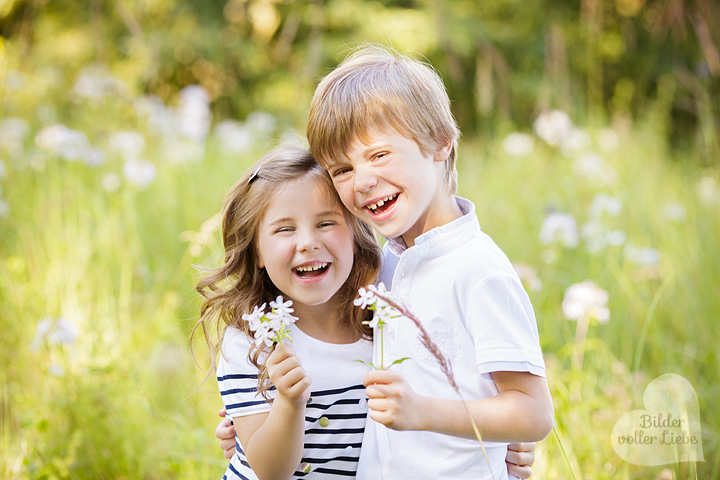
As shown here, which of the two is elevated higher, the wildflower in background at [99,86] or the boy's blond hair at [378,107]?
the wildflower in background at [99,86]

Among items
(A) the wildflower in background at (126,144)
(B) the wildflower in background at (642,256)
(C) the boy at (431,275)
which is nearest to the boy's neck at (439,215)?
(C) the boy at (431,275)

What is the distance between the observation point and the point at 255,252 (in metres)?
1.85

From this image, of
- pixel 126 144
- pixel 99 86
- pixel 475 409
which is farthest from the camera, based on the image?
pixel 99 86

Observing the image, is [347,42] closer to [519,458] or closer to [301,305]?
[301,305]

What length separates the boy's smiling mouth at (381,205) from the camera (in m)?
1.57

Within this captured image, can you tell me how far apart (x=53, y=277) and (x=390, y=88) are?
2.26m

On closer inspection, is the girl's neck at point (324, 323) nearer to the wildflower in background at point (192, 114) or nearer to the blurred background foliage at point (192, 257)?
the blurred background foliage at point (192, 257)

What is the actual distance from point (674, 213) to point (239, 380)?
122 inches

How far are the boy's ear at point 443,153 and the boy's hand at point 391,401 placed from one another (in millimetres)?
637

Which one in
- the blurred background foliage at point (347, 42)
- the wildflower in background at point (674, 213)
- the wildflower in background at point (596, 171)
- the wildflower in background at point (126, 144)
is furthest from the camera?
the blurred background foliage at point (347, 42)

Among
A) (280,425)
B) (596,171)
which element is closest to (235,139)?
(596,171)

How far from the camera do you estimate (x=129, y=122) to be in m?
5.44

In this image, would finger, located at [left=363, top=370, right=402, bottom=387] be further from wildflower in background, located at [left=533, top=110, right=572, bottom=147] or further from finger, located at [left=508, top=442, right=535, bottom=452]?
wildflower in background, located at [left=533, top=110, right=572, bottom=147]

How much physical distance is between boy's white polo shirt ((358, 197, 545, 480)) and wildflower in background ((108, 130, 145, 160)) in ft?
11.1
